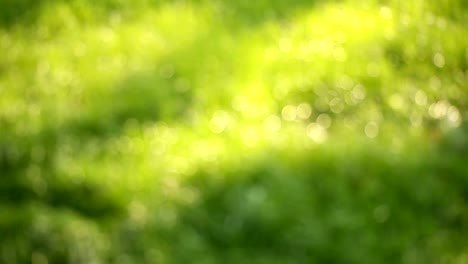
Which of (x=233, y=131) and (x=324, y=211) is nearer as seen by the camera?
(x=324, y=211)

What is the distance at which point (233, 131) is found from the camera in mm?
4086

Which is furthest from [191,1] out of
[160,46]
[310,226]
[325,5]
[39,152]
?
[310,226]

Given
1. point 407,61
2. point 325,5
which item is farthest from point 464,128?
point 325,5

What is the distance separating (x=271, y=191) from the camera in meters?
3.80

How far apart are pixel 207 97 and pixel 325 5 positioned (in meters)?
1.33

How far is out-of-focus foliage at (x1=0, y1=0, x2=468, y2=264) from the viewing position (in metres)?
3.59

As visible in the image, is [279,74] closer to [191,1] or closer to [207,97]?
[207,97]

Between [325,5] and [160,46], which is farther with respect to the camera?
[325,5]

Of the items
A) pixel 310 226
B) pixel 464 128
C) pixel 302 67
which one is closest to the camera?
pixel 310 226

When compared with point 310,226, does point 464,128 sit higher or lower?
higher

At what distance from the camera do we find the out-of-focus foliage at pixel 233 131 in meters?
3.59

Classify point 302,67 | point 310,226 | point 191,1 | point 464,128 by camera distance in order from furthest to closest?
point 191,1 → point 302,67 → point 464,128 → point 310,226

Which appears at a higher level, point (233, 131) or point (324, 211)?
point (233, 131)

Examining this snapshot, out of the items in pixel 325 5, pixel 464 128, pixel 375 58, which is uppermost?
pixel 325 5
